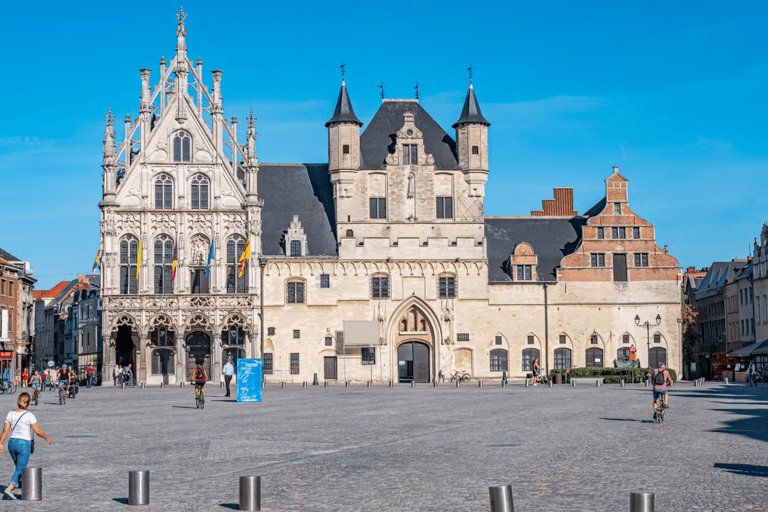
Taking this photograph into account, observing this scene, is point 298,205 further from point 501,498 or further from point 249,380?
point 501,498

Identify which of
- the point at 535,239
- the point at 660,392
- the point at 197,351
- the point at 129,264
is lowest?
the point at 660,392

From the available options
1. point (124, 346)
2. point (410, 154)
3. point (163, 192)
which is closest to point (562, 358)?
point (410, 154)

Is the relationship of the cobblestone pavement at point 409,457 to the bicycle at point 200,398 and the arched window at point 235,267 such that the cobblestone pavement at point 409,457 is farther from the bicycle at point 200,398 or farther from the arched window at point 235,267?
the arched window at point 235,267

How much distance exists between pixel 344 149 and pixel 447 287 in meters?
11.2

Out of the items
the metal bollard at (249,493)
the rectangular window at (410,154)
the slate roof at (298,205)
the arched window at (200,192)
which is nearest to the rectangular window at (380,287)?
the slate roof at (298,205)

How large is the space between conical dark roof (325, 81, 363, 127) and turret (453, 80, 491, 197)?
6.88 metres

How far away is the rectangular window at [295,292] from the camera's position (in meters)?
68.6

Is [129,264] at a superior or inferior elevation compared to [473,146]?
inferior

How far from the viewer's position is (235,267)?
221 ft

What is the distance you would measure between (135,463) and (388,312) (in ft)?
160

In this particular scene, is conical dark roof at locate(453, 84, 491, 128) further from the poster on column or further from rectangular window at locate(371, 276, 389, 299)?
the poster on column

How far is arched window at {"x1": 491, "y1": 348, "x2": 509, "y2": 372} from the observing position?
70250 millimetres

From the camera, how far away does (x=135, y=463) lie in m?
20.6

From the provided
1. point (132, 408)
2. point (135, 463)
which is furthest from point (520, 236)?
point (135, 463)
